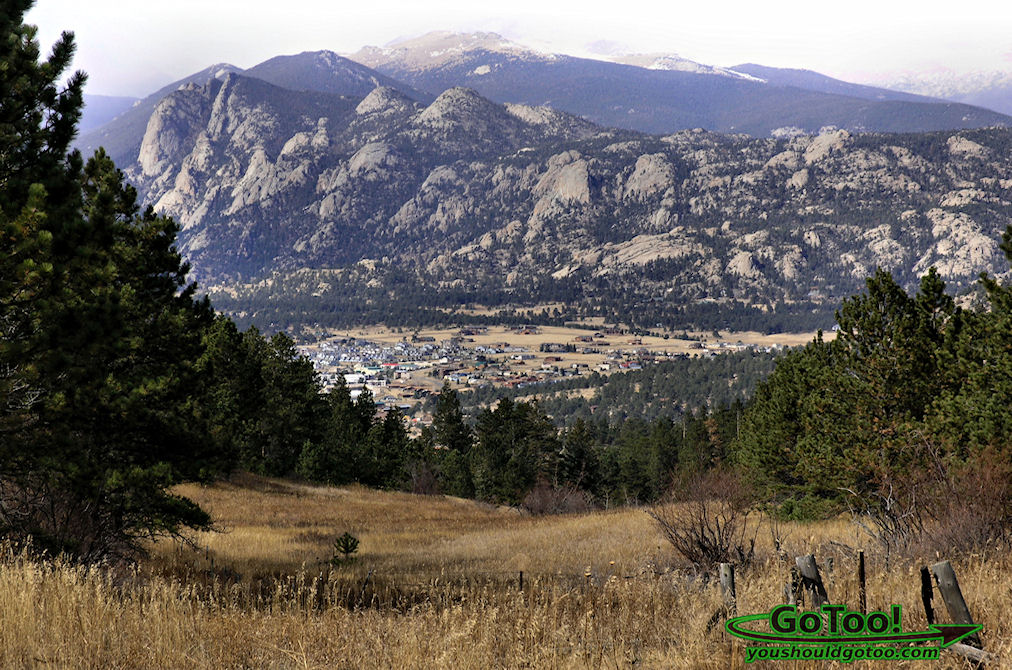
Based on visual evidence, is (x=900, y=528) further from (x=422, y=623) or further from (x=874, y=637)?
(x=422, y=623)

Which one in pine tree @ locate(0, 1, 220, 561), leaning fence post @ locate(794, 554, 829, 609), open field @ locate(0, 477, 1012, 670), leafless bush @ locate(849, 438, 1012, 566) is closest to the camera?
open field @ locate(0, 477, 1012, 670)

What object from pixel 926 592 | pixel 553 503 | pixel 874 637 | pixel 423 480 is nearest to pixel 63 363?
pixel 874 637

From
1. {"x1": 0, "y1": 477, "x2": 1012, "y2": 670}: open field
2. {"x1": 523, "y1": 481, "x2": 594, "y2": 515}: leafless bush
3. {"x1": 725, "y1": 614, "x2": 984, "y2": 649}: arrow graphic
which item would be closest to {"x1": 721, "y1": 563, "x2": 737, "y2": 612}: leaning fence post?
{"x1": 0, "y1": 477, "x2": 1012, "y2": 670}: open field

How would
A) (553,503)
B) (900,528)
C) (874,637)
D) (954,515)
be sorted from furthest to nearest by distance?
(553,503) < (900,528) < (954,515) < (874,637)

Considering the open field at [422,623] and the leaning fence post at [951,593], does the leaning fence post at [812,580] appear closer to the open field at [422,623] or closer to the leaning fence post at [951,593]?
the open field at [422,623]

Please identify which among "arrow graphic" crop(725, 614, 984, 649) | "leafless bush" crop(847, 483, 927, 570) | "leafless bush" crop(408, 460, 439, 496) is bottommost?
"leafless bush" crop(408, 460, 439, 496)

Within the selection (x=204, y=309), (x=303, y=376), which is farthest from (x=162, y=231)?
(x=303, y=376)

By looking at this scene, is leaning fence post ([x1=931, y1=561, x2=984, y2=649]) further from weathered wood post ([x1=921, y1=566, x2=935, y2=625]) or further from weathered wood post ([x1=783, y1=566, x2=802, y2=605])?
weathered wood post ([x1=783, y1=566, x2=802, y2=605])

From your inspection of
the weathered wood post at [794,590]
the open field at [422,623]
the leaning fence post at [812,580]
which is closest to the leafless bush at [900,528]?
the open field at [422,623]

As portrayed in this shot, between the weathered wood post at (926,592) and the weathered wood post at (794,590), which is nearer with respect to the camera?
the weathered wood post at (926,592)

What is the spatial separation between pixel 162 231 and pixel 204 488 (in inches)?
728

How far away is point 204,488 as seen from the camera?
113 ft

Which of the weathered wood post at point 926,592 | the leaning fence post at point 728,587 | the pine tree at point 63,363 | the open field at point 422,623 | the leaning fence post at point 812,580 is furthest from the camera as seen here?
the pine tree at point 63,363

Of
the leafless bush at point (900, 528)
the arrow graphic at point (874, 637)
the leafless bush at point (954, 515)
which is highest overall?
the arrow graphic at point (874, 637)
